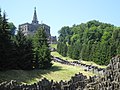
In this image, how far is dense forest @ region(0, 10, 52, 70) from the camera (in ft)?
156

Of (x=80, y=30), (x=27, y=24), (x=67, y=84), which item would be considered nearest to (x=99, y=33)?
(x=80, y=30)

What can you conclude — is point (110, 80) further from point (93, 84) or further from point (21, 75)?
point (21, 75)

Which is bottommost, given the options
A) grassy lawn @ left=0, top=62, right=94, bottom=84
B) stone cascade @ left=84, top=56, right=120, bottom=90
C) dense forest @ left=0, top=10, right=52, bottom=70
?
grassy lawn @ left=0, top=62, right=94, bottom=84

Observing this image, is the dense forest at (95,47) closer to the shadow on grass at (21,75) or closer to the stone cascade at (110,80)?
the shadow on grass at (21,75)

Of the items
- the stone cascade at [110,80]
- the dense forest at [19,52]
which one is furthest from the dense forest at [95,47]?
the stone cascade at [110,80]

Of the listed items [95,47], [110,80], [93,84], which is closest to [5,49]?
[93,84]

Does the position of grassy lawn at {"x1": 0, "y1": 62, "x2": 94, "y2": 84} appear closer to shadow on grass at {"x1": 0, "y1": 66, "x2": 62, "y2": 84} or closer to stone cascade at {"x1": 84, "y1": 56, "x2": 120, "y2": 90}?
shadow on grass at {"x1": 0, "y1": 66, "x2": 62, "y2": 84}

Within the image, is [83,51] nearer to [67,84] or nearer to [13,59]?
[13,59]

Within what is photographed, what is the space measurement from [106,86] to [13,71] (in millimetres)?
21739

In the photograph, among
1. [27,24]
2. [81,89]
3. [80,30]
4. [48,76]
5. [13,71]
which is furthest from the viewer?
[27,24]

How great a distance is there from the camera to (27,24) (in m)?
188

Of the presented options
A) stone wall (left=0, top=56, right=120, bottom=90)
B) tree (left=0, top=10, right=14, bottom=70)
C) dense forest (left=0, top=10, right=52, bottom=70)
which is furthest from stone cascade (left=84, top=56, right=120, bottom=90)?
dense forest (left=0, top=10, right=52, bottom=70)

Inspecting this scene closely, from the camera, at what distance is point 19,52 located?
51281mm

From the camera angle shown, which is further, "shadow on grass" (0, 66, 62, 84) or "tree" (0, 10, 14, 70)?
"tree" (0, 10, 14, 70)
